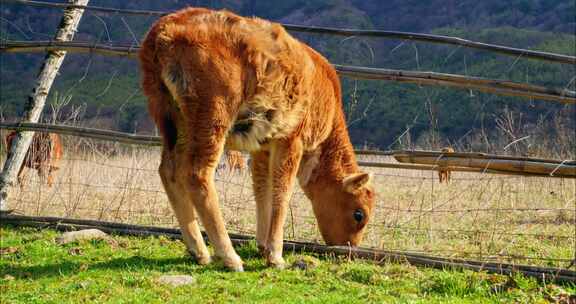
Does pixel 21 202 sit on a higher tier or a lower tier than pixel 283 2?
lower

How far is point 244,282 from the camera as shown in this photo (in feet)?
20.0

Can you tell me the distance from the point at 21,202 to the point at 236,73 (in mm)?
4534

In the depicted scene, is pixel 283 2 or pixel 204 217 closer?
pixel 204 217

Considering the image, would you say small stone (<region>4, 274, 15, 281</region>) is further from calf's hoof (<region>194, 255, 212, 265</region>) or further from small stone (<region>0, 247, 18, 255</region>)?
calf's hoof (<region>194, 255, 212, 265</region>)

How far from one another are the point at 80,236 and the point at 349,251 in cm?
299

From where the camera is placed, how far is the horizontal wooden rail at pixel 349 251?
6020 millimetres

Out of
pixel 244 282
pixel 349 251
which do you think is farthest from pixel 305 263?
pixel 244 282

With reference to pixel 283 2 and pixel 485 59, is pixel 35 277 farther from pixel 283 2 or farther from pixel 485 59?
pixel 283 2

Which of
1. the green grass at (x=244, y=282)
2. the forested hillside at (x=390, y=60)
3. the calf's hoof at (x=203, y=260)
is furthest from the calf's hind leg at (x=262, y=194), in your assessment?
the forested hillside at (x=390, y=60)

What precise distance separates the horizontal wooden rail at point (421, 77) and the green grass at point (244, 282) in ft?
5.79

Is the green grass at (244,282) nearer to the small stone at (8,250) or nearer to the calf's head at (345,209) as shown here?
the small stone at (8,250)

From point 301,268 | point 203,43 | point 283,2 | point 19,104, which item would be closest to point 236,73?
point 203,43

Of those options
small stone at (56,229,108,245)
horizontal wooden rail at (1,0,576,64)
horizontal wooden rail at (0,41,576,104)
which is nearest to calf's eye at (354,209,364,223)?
horizontal wooden rail at (0,41,576,104)

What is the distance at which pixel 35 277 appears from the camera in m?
6.52
